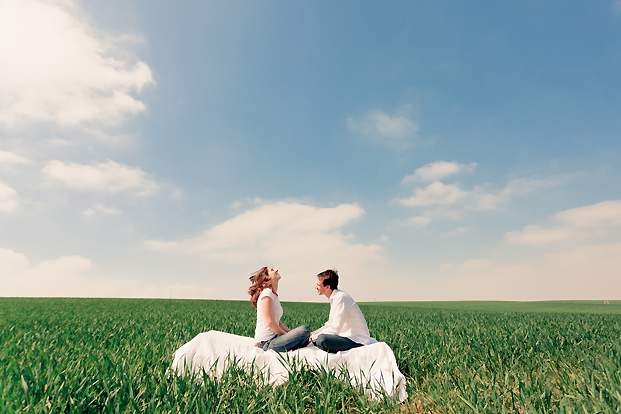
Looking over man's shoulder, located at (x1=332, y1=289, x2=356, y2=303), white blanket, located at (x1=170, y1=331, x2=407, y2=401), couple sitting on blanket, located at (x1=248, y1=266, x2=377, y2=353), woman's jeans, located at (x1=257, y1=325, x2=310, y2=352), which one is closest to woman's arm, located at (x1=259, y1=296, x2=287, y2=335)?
couple sitting on blanket, located at (x1=248, y1=266, x2=377, y2=353)

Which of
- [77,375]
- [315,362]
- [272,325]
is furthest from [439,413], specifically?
A: [77,375]

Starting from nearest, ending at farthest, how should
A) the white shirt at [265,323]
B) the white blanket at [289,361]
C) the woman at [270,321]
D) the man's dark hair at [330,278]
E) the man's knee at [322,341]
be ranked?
the white blanket at [289,361] → the man's knee at [322,341] → the woman at [270,321] → the white shirt at [265,323] → the man's dark hair at [330,278]

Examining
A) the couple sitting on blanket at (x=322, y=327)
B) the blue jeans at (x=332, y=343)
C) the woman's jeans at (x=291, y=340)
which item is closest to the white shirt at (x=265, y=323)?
the couple sitting on blanket at (x=322, y=327)

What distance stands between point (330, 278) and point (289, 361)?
5.26 feet

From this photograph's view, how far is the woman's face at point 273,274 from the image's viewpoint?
6.54 meters

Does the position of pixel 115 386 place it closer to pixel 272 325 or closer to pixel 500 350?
pixel 272 325

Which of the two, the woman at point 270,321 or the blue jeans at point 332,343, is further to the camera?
the woman at point 270,321

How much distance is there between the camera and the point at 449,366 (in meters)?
6.55

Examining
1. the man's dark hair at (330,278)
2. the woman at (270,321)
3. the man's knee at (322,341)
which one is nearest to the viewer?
the man's knee at (322,341)

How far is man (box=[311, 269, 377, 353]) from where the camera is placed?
239 inches

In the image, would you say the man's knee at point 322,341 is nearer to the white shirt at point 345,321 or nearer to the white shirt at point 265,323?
the white shirt at point 345,321

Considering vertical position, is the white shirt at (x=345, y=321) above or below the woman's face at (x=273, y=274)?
below

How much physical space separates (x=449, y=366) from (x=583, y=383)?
2210mm

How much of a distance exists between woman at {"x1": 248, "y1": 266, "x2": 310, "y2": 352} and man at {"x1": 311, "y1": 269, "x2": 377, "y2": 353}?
0.33 m
